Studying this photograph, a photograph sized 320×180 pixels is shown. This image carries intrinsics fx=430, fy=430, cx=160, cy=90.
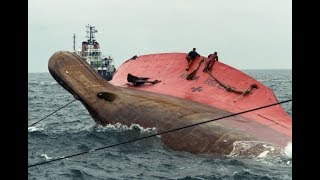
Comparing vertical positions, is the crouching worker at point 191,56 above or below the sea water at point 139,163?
above

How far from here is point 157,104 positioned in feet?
57.2

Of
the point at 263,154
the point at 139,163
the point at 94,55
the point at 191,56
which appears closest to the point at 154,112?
the point at 139,163

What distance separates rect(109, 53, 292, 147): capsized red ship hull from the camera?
51.1 ft

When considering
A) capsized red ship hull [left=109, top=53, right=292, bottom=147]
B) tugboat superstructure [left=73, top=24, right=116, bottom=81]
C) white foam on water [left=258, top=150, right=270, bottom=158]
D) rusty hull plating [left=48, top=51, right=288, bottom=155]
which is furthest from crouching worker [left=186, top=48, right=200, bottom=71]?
tugboat superstructure [left=73, top=24, right=116, bottom=81]

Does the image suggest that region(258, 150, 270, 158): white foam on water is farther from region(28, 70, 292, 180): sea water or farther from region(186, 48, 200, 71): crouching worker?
region(186, 48, 200, 71): crouching worker

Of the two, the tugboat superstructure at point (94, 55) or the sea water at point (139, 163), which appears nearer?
the sea water at point (139, 163)

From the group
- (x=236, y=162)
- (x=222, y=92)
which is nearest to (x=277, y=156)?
(x=236, y=162)

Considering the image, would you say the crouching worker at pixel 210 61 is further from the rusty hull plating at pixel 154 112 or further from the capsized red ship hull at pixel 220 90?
the rusty hull plating at pixel 154 112

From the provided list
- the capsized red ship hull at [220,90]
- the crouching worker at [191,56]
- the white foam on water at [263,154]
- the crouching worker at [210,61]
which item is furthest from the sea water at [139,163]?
the crouching worker at [191,56]

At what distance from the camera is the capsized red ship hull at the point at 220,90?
1556cm

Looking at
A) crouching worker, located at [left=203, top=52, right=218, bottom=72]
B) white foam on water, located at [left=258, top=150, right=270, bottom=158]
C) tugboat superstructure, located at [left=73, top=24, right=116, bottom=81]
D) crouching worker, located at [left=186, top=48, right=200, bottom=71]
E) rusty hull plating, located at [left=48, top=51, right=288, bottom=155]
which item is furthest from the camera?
tugboat superstructure, located at [left=73, top=24, right=116, bottom=81]

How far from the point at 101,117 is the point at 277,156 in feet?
26.6

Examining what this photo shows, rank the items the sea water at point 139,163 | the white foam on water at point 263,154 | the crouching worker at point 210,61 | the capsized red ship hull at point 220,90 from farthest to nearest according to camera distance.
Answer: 1. the crouching worker at point 210,61
2. the capsized red ship hull at point 220,90
3. the white foam on water at point 263,154
4. the sea water at point 139,163

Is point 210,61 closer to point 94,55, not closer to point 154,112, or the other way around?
point 154,112
